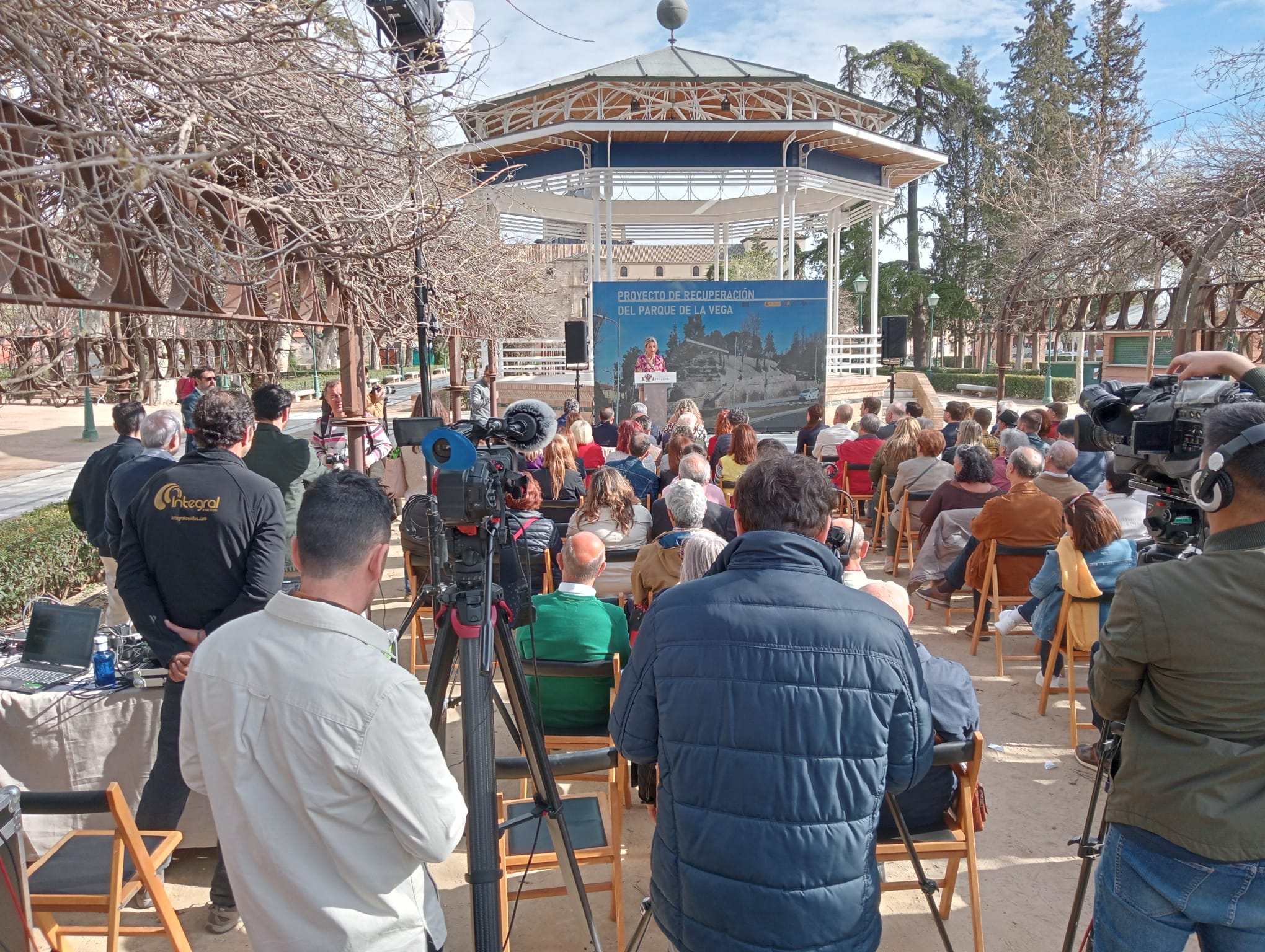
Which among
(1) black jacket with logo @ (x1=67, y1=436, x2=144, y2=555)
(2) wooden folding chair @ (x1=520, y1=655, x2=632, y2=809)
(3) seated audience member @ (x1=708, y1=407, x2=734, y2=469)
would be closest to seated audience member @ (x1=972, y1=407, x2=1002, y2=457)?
(3) seated audience member @ (x1=708, y1=407, x2=734, y2=469)

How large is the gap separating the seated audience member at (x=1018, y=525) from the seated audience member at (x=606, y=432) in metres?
4.93

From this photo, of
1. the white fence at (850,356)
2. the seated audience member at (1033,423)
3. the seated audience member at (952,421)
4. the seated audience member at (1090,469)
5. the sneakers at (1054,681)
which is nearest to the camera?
the sneakers at (1054,681)

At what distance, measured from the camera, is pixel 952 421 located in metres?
8.81

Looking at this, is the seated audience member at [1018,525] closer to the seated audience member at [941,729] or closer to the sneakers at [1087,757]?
the sneakers at [1087,757]

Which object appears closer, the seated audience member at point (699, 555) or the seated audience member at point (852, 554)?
the seated audience member at point (852, 554)

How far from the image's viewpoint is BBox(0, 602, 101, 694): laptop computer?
3420 mm

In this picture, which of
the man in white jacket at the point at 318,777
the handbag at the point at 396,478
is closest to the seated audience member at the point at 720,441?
the handbag at the point at 396,478

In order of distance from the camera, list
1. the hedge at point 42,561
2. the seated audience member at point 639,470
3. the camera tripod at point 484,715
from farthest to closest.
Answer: the seated audience member at point 639,470, the hedge at point 42,561, the camera tripod at point 484,715

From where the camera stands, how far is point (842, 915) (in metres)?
1.74

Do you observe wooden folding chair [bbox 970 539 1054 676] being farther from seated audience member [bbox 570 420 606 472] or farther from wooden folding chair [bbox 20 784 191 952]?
wooden folding chair [bbox 20 784 191 952]

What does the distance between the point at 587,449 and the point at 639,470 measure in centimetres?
134

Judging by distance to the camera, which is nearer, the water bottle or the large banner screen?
the water bottle

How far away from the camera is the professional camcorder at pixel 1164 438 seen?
2.13 metres

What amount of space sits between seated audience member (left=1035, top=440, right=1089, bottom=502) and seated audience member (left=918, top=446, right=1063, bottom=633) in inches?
3.2
